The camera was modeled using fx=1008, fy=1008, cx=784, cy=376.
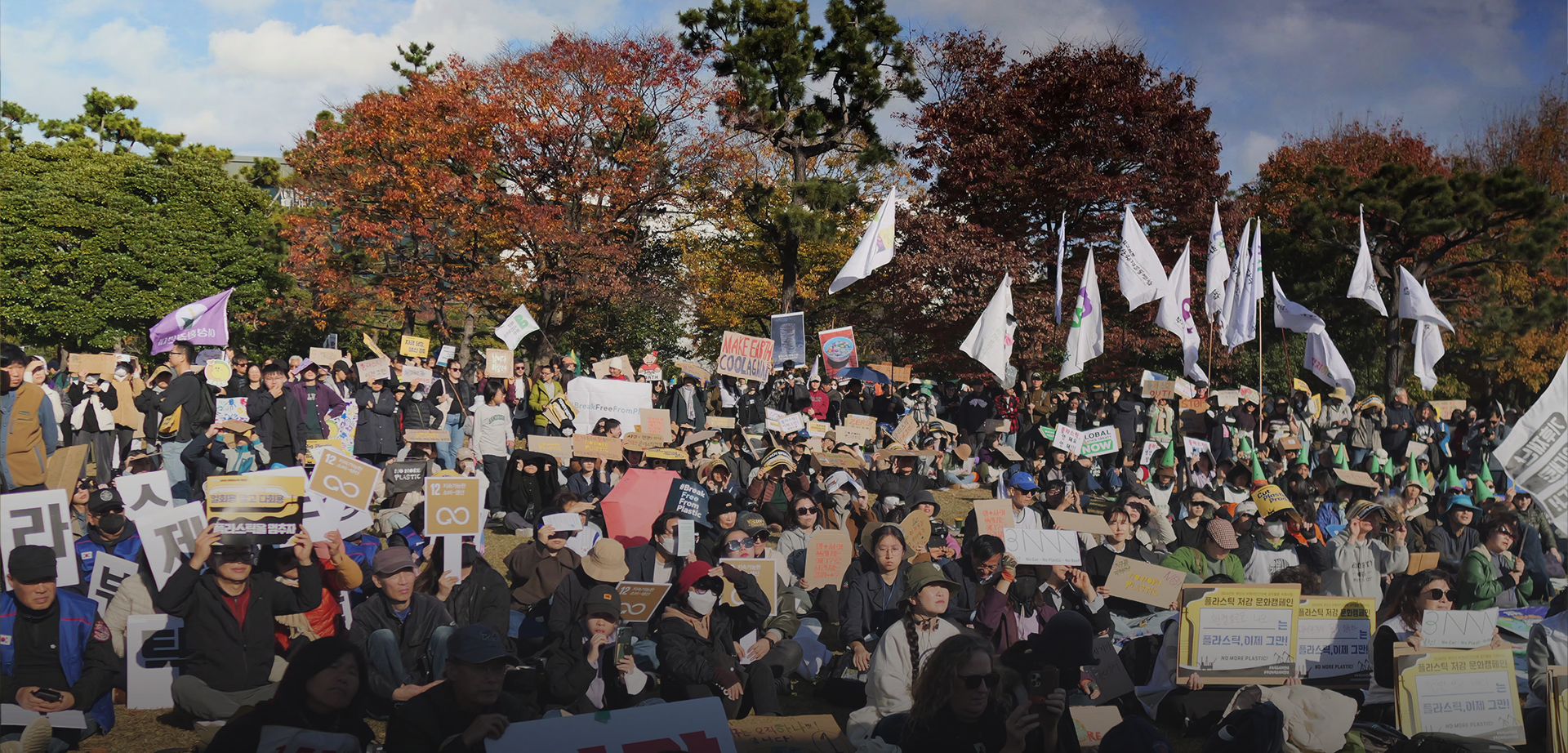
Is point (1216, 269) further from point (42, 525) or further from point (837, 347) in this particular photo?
point (42, 525)

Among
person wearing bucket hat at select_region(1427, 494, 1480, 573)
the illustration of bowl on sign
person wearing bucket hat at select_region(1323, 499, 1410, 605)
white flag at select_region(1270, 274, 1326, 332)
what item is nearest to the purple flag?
the illustration of bowl on sign

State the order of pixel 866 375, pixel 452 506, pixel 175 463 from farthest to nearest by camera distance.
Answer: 1. pixel 866 375
2. pixel 175 463
3. pixel 452 506

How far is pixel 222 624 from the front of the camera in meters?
5.42

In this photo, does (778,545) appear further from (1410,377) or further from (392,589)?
(1410,377)

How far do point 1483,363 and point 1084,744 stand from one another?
2702 centimetres

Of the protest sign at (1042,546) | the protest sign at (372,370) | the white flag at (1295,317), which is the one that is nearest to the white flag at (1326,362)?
the white flag at (1295,317)

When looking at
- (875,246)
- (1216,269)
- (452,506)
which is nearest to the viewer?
(452,506)

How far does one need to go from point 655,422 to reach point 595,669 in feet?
22.0

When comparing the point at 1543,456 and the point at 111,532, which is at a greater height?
the point at 1543,456

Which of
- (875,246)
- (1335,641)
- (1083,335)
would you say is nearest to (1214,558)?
(1335,641)

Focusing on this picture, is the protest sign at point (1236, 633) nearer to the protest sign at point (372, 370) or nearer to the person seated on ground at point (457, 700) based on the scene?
the person seated on ground at point (457, 700)

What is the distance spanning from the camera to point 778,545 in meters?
7.97

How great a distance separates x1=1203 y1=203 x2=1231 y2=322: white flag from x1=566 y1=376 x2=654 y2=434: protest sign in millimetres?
9588

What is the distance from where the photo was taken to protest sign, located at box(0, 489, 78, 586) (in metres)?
4.95
